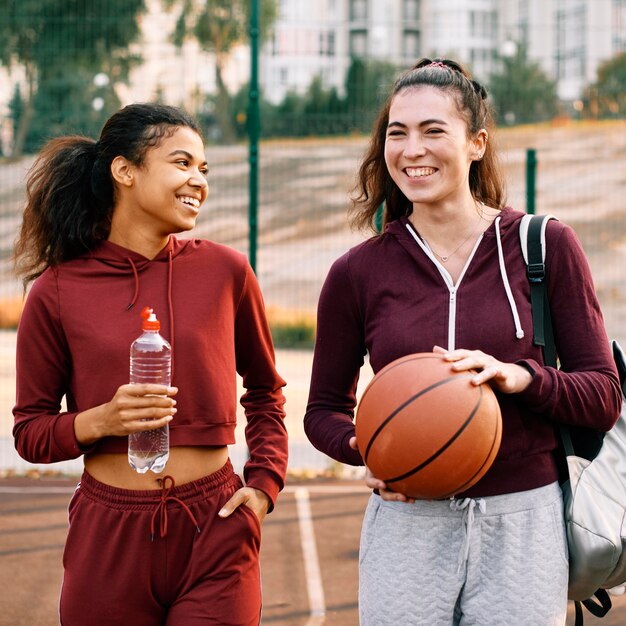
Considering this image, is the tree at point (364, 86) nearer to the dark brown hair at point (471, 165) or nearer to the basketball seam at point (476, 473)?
the dark brown hair at point (471, 165)

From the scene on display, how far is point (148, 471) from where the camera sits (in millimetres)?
2762

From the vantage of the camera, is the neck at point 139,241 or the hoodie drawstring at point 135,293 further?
the neck at point 139,241

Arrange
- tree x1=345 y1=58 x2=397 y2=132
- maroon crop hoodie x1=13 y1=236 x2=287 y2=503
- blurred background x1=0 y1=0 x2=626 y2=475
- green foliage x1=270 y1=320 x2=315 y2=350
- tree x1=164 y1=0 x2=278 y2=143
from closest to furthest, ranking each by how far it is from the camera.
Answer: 1. maroon crop hoodie x1=13 y1=236 x2=287 y2=503
2. blurred background x1=0 y1=0 x2=626 y2=475
3. tree x1=345 y1=58 x2=397 y2=132
4. tree x1=164 y1=0 x2=278 y2=143
5. green foliage x1=270 y1=320 x2=315 y2=350

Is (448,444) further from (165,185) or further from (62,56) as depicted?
(62,56)

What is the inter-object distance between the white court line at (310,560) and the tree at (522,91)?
11569 millimetres

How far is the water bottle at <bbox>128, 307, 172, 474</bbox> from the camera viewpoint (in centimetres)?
272

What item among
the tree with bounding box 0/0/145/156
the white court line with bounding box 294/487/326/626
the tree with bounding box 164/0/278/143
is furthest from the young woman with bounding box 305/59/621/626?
the tree with bounding box 164/0/278/143

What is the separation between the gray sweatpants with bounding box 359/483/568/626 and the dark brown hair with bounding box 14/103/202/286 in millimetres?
1179

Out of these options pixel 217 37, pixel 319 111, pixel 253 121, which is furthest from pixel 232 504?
pixel 217 37

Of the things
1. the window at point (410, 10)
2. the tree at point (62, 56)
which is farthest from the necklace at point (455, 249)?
the window at point (410, 10)

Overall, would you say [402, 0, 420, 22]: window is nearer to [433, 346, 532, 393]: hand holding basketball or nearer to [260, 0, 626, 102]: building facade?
[260, 0, 626, 102]: building facade

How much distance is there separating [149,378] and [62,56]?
25.5 ft

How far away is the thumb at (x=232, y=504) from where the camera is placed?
111 inches

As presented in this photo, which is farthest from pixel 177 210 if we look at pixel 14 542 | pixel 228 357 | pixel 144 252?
pixel 14 542
